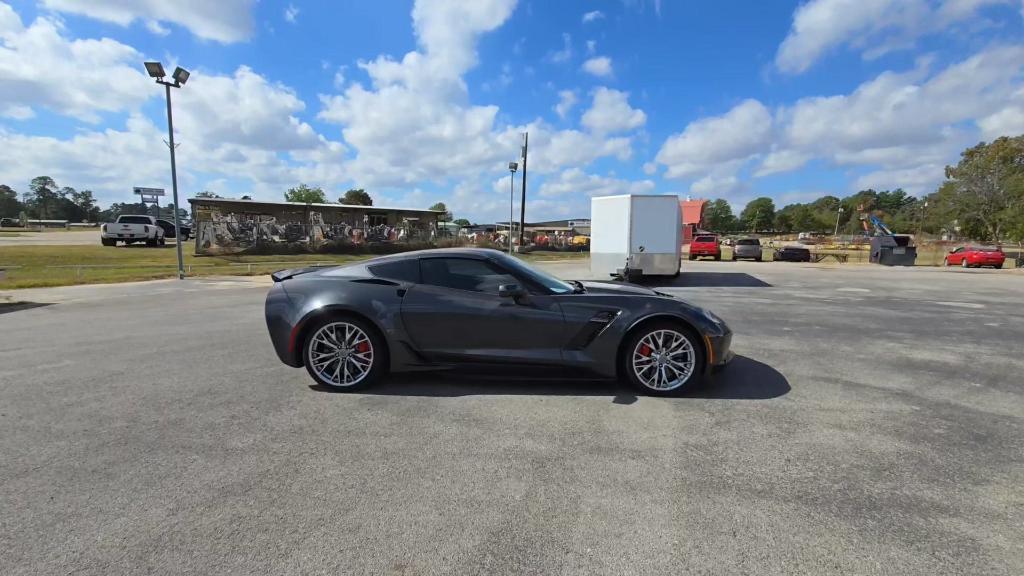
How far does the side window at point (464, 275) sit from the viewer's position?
424 centimetres

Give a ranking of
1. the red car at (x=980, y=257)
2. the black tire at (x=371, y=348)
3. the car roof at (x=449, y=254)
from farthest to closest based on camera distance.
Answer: the red car at (x=980, y=257)
the car roof at (x=449, y=254)
the black tire at (x=371, y=348)

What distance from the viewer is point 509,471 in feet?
9.13

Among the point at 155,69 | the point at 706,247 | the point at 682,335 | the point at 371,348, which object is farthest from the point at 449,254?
the point at 706,247

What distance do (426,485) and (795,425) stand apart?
2.69 m

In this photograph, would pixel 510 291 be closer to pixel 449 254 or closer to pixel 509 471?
pixel 449 254

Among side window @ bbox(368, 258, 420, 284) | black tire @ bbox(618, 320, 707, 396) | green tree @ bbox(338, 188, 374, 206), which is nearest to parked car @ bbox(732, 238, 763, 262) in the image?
black tire @ bbox(618, 320, 707, 396)

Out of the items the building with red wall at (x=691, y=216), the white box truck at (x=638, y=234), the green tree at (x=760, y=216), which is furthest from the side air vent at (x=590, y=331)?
the green tree at (x=760, y=216)

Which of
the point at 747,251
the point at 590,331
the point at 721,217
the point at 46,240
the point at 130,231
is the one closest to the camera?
the point at 590,331

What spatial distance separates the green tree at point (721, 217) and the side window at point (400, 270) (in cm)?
11331

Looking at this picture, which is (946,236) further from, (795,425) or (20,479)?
(20,479)

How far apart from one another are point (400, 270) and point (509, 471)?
2.27 m

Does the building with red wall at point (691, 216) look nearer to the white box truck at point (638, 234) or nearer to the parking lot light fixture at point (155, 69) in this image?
the white box truck at point (638, 234)

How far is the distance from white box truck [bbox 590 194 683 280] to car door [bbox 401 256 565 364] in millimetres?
9516

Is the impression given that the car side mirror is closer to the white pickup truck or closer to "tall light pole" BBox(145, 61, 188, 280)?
"tall light pole" BBox(145, 61, 188, 280)
